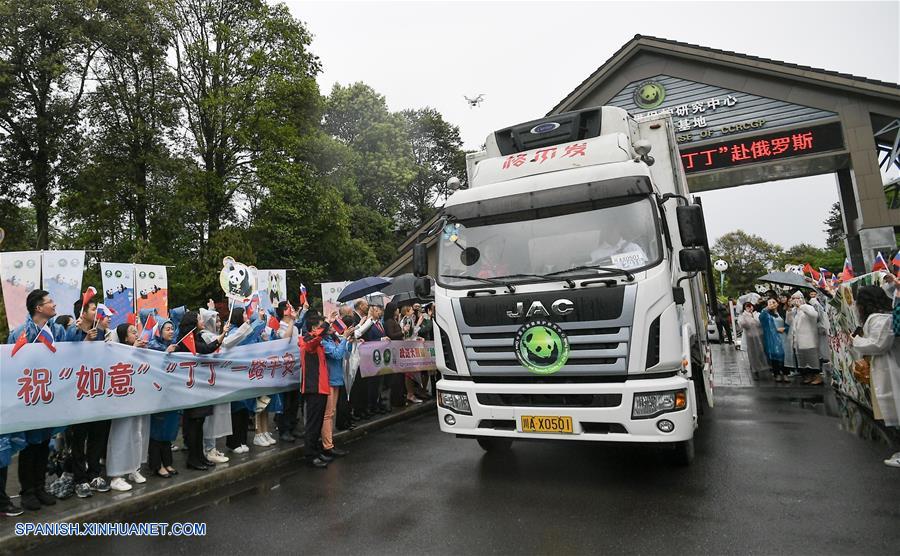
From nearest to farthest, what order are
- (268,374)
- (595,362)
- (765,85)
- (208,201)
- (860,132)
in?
(595,362) → (268,374) → (860,132) → (765,85) → (208,201)

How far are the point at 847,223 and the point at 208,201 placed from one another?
2296 cm

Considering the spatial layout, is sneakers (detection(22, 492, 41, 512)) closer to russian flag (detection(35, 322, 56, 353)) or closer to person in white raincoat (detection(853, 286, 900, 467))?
russian flag (detection(35, 322, 56, 353))

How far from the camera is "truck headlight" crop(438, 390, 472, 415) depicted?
17.2ft

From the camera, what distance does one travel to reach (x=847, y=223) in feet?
51.5

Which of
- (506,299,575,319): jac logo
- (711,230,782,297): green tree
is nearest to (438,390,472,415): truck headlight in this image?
(506,299,575,319): jac logo

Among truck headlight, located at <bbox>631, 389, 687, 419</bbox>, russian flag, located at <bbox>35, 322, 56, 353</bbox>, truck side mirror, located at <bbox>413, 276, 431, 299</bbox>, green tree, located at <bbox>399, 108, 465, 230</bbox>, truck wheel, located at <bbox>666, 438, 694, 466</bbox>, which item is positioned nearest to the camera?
truck headlight, located at <bbox>631, 389, 687, 419</bbox>

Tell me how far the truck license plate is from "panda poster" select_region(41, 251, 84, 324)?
30.1 ft

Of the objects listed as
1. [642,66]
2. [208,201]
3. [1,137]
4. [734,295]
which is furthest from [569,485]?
[734,295]

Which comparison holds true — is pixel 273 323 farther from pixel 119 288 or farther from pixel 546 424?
pixel 546 424

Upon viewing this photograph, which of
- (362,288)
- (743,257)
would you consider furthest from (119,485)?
(743,257)

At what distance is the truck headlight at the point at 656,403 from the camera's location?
4.53m

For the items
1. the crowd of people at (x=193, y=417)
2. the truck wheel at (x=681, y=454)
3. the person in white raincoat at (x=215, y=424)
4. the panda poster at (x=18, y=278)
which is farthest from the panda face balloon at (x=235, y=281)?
the truck wheel at (x=681, y=454)

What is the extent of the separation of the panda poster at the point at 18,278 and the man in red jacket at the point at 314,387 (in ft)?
21.5

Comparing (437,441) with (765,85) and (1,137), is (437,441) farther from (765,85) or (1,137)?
(1,137)
